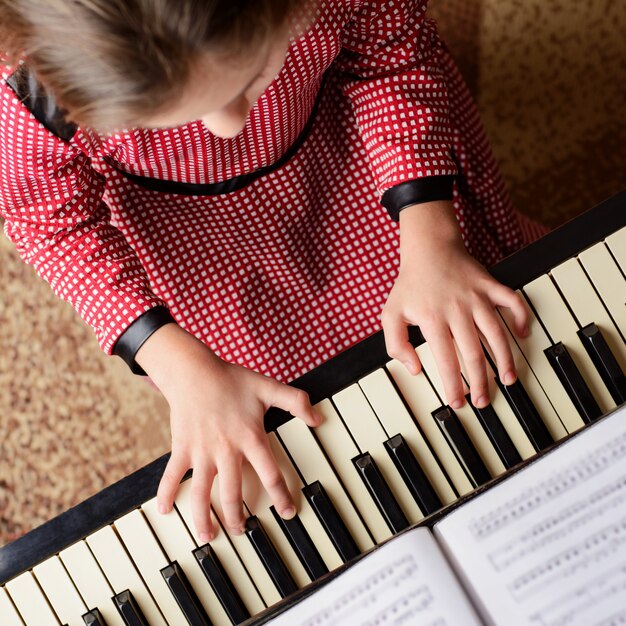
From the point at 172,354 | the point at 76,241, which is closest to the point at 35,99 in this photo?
the point at 76,241

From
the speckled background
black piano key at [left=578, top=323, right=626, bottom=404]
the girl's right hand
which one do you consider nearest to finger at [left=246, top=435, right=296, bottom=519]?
the girl's right hand

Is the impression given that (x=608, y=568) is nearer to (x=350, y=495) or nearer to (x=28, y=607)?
(x=350, y=495)

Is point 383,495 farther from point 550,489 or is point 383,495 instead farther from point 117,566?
point 117,566

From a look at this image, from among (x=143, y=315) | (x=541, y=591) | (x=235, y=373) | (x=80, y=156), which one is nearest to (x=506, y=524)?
(x=541, y=591)

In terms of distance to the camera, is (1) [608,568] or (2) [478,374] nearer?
(1) [608,568]

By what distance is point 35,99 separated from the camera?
0.66m

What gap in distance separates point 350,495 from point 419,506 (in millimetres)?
66

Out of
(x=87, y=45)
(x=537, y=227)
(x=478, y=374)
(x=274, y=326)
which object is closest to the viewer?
(x=87, y=45)

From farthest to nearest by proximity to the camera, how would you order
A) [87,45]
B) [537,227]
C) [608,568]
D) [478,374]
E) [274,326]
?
[537,227]
[274,326]
[478,374]
[608,568]
[87,45]

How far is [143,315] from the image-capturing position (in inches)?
29.2

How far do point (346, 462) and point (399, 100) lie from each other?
392mm

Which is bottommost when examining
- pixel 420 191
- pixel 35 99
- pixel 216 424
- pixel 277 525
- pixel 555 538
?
pixel 555 538

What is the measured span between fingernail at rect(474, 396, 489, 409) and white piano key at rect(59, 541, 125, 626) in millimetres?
387

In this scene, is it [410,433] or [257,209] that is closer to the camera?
[410,433]
